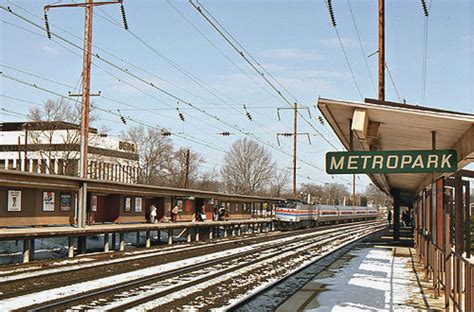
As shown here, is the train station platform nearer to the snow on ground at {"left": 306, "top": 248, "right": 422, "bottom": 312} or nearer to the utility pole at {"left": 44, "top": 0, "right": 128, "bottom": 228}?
the snow on ground at {"left": 306, "top": 248, "right": 422, "bottom": 312}

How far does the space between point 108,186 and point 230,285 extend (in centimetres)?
1108

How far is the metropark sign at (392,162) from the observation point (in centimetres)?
884

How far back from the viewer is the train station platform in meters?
10.8

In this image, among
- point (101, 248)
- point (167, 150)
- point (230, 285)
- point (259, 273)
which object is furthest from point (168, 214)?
point (167, 150)

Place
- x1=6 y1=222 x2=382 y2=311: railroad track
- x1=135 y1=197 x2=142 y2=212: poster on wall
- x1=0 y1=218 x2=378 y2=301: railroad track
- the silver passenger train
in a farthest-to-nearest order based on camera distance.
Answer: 1. the silver passenger train
2. x1=135 y1=197 x2=142 y2=212: poster on wall
3. x1=0 y1=218 x2=378 y2=301: railroad track
4. x1=6 y1=222 x2=382 y2=311: railroad track

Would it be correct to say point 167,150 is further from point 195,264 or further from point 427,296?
point 427,296

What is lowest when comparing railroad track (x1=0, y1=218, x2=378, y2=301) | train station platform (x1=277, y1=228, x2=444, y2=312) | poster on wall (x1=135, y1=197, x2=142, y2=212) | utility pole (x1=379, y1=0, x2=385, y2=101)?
railroad track (x1=0, y1=218, x2=378, y2=301)

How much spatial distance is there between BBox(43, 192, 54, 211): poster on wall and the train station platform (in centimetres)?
1040

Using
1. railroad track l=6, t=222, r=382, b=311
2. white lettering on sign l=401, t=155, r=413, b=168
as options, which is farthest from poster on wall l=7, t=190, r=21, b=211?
white lettering on sign l=401, t=155, r=413, b=168

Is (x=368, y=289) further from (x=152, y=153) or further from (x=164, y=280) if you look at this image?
(x=152, y=153)

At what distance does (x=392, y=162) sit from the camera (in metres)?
9.02

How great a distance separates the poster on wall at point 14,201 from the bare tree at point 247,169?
7209cm

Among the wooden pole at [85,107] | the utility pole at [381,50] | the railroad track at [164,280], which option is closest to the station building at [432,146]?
the railroad track at [164,280]

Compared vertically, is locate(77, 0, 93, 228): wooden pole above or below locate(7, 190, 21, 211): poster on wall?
above
